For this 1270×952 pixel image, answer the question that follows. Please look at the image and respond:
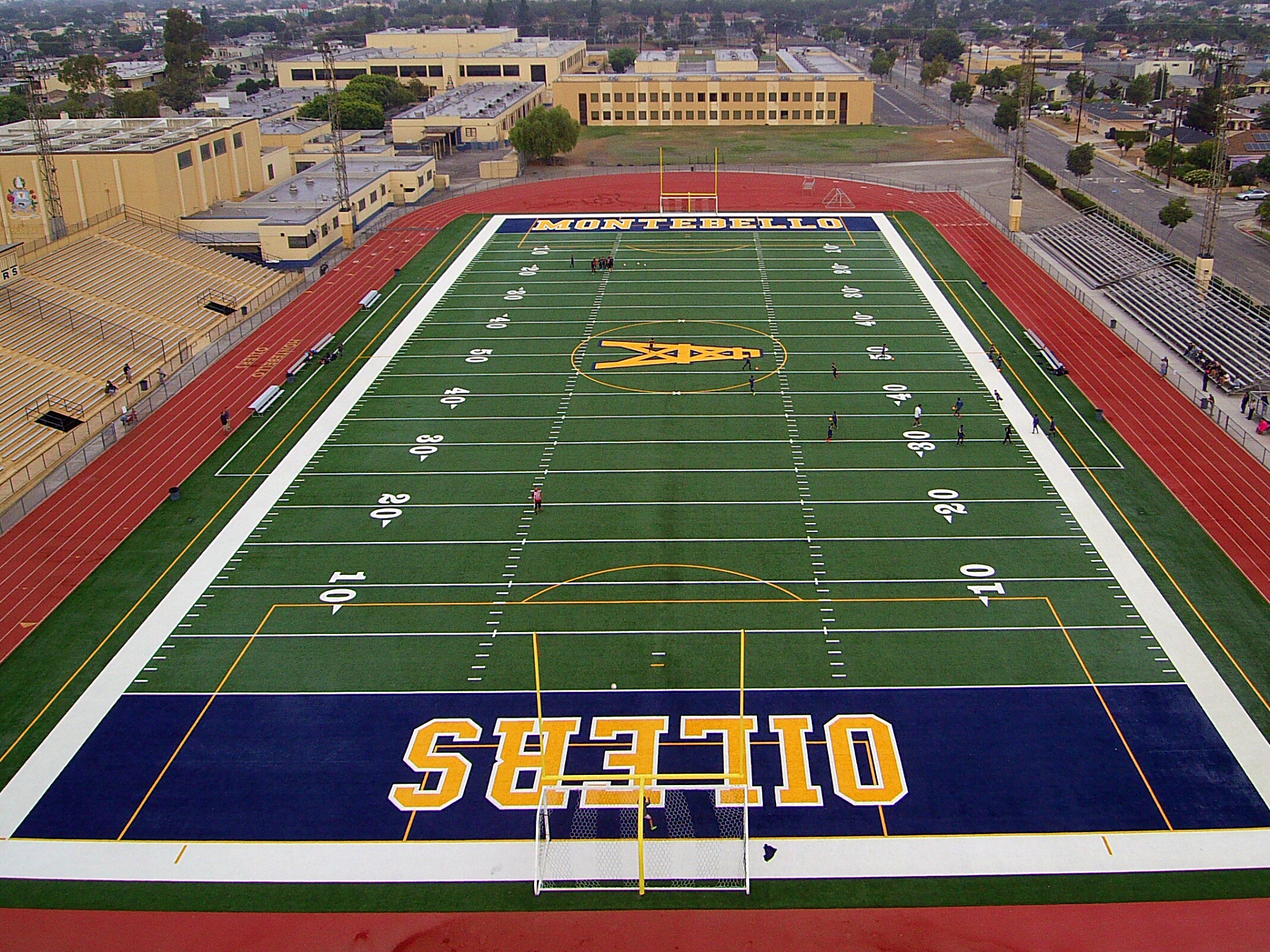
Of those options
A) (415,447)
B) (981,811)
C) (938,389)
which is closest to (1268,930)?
(981,811)

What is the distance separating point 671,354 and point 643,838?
95.9 ft

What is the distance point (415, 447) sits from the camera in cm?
3828

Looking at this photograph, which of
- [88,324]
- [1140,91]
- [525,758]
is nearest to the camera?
[525,758]

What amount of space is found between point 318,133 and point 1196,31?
173 meters

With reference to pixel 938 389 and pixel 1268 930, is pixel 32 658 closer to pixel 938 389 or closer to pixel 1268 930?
pixel 1268 930

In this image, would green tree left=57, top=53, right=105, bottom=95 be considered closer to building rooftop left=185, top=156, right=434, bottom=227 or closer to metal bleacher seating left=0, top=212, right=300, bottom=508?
building rooftop left=185, top=156, right=434, bottom=227

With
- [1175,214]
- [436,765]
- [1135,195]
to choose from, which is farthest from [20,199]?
[1135,195]

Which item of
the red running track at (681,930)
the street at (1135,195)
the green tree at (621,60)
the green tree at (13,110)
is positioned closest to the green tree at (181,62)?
the green tree at (13,110)

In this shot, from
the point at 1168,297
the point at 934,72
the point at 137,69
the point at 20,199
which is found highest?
the point at 137,69

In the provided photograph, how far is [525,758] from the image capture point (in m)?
23.2

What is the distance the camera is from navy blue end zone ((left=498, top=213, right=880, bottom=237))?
68.8 meters

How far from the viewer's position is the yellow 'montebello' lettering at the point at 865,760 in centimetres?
2197

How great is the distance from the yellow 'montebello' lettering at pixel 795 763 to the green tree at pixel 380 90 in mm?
95315

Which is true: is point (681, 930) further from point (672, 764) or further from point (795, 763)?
point (795, 763)
